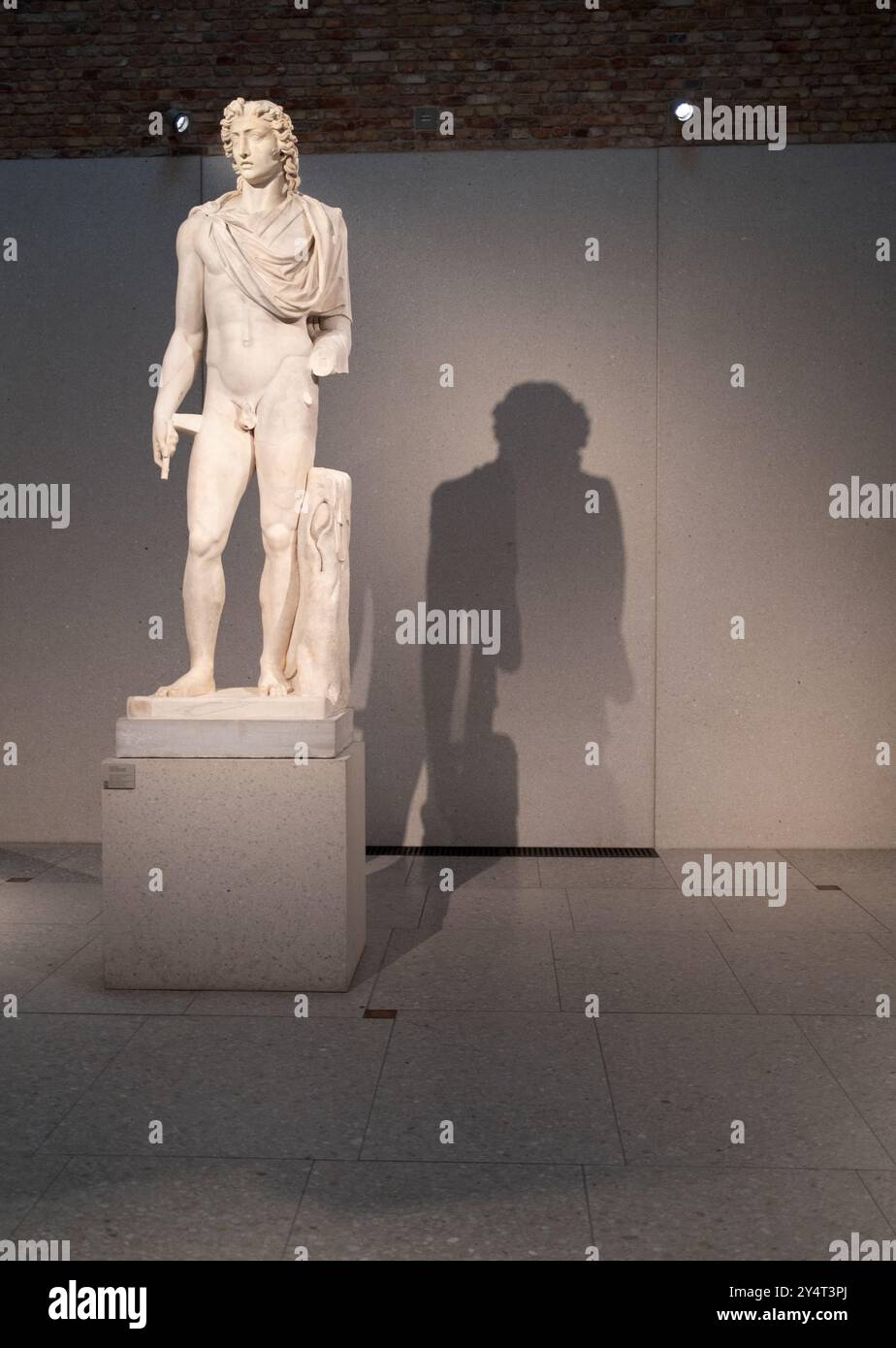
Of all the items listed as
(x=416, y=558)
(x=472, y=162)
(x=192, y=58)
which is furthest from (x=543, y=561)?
(x=192, y=58)

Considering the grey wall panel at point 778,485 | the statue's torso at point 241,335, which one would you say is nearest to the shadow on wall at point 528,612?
the grey wall panel at point 778,485

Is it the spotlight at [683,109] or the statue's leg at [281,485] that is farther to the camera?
the spotlight at [683,109]

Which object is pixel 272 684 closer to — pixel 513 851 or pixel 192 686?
pixel 192 686

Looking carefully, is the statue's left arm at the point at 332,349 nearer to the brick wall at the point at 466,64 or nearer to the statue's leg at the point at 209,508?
the statue's leg at the point at 209,508

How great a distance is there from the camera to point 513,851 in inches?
255

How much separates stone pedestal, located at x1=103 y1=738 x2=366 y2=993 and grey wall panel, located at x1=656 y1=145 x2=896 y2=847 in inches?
113

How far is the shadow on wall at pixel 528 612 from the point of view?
6547 mm

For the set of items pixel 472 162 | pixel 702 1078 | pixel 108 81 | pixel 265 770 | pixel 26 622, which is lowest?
pixel 702 1078

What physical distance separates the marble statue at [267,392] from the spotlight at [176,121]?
7.59ft

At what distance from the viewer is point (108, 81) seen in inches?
260

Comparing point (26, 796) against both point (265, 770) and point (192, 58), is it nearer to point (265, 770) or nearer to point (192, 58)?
point (265, 770)

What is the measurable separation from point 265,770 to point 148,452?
3113mm

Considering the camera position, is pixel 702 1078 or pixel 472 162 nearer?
pixel 702 1078

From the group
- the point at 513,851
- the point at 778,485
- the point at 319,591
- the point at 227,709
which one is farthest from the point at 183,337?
the point at 778,485
